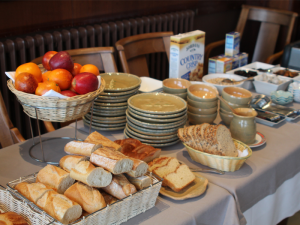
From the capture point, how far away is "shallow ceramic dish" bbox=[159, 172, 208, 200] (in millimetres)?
829

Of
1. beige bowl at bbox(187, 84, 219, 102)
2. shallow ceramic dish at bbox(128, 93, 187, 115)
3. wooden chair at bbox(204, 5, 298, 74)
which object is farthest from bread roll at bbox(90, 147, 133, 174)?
wooden chair at bbox(204, 5, 298, 74)

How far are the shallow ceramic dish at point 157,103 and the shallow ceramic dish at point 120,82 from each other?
0.06 meters

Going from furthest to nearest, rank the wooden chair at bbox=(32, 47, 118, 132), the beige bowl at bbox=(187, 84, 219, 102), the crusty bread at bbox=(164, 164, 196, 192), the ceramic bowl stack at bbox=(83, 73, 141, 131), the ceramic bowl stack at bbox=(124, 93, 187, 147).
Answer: the wooden chair at bbox=(32, 47, 118, 132)
the beige bowl at bbox=(187, 84, 219, 102)
the ceramic bowl stack at bbox=(83, 73, 141, 131)
the ceramic bowl stack at bbox=(124, 93, 187, 147)
the crusty bread at bbox=(164, 164, 196, 192)

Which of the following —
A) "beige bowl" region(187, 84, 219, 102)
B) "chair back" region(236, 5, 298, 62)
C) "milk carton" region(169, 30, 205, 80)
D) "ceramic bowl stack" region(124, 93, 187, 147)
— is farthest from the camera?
"chair back" region(236, 5, 298, 62)

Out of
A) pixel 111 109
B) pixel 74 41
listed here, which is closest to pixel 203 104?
pixel 111 109

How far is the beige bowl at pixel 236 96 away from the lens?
4.01 feet

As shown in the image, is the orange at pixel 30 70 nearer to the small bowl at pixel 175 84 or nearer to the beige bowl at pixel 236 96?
the small bowl at pixel 175 84

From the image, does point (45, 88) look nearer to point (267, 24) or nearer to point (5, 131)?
point (5, 131)

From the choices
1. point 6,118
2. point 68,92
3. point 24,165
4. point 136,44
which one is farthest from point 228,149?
point 136,44

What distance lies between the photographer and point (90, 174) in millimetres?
704

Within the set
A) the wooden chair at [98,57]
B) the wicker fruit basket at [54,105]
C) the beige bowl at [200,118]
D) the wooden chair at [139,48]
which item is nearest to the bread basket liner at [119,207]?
the wicker fruit basket at [54,105]

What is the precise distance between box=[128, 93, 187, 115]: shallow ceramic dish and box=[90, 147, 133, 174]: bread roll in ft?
Answer: 1.11

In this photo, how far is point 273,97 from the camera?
1.51m

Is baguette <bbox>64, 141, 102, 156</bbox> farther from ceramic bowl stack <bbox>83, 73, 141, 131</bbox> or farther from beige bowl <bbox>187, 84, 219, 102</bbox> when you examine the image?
beige bowl <bbox>187, 84, 219, 102</bbox>
